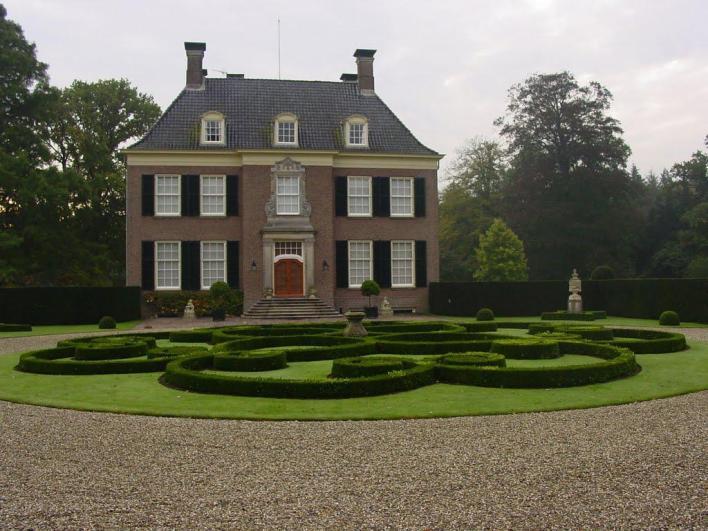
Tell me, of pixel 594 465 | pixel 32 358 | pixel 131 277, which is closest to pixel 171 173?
pixel 131 277

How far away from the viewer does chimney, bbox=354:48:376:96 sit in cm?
3462

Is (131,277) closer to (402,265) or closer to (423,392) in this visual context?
(402,265)

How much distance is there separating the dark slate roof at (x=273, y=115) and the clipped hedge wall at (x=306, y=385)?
72.0 feet

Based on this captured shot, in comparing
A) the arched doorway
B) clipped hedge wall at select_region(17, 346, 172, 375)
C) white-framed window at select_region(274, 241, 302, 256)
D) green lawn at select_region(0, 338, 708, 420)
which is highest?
white-framed window at select_region(274, 241, 302, 256)

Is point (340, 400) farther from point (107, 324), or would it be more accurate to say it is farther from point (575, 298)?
point (575, 298)

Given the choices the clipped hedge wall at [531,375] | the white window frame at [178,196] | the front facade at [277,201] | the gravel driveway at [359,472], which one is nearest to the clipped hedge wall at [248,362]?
the clipped hedge wall at [531,375]

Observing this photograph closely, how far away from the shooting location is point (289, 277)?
102 ft

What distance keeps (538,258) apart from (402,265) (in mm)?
17154

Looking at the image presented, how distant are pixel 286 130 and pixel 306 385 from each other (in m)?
23.4

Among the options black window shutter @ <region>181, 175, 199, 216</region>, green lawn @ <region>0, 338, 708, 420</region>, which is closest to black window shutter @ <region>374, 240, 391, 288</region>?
black window shutter @ <region>181, 175, 199, 216</region>

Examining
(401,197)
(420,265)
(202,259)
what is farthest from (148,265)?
(420,265)

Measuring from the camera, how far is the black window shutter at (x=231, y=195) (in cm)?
3133

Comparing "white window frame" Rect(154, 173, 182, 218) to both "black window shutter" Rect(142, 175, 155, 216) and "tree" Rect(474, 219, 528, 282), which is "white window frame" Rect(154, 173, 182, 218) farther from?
"tree" Rect(474, 219, 528, 282)

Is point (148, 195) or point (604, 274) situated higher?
point (148, 195)
